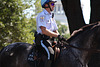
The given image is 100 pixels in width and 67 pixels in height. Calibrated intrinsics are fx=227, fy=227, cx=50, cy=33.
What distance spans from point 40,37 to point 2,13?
1149 centimetres

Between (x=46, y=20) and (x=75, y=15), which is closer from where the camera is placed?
(x=46, y=20)

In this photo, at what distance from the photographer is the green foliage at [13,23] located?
17111 mm

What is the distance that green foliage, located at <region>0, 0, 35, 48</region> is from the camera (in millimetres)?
17111

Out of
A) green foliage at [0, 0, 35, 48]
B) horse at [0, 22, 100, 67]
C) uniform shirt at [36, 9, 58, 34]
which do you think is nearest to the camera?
horse at [0, 22, 100, 67]

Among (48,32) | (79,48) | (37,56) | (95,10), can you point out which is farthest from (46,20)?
(95,10)

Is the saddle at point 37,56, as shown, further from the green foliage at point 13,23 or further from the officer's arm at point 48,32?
the green foliage at point 13,23

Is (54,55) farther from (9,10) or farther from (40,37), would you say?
(9,10)

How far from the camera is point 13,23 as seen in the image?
17.9 metres

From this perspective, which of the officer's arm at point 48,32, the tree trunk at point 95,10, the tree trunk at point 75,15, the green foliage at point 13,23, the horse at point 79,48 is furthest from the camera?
the green foliage at point 13,23

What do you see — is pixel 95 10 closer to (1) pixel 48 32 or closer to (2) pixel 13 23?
(1) pixel 48 32

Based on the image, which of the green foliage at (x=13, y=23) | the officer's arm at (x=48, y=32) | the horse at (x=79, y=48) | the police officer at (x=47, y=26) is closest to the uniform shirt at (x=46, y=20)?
the police officer at (x=47, y=26)

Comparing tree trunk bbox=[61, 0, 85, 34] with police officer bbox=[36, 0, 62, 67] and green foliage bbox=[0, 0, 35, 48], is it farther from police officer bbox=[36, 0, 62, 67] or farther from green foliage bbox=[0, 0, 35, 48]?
green foliage bbox=[0, 0, 35, 48]

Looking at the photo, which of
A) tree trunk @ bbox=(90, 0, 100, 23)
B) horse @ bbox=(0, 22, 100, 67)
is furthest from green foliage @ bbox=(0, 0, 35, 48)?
horse @ bbox=(0, 22, 100, 67)

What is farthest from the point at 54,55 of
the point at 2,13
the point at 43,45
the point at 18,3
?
the point at 18,3
